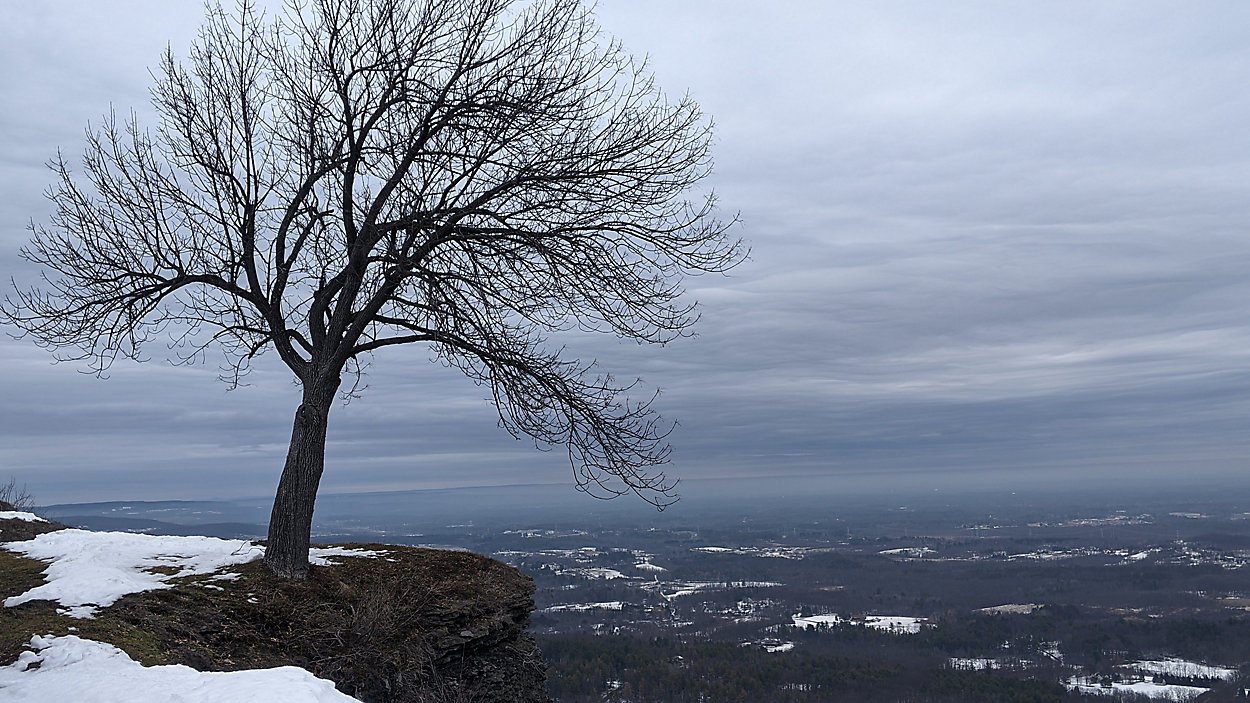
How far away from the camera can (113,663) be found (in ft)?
20.2

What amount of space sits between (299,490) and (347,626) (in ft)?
7.12

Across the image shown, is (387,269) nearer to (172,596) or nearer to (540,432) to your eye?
(540,432)

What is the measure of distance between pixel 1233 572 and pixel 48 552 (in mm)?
157241

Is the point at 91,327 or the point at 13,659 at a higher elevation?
the point at 91,327

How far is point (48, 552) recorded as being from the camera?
1018cm

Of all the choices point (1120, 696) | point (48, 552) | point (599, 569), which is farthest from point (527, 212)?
point (599, 569)

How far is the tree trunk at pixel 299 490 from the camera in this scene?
9.56 metres

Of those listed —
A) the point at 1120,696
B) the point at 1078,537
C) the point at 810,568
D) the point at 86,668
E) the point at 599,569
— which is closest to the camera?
the point at 86,668

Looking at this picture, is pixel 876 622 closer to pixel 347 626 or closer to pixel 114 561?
pixel 347 626

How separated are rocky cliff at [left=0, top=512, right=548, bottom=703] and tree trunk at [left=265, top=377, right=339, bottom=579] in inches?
9.9

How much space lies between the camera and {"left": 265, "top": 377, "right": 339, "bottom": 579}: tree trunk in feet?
31.4

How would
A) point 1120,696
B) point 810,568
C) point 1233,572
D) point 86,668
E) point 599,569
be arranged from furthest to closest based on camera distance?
point 810,568, point 1233,572, point 599,569, point 1120,696, point 86,668

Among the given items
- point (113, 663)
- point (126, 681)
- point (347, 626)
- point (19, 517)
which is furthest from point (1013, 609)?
point (126, 681)

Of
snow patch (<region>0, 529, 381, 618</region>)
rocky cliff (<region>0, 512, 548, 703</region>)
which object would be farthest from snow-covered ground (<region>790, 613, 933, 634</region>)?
snow patch (<region>0, 529, 381, 618</region>)
